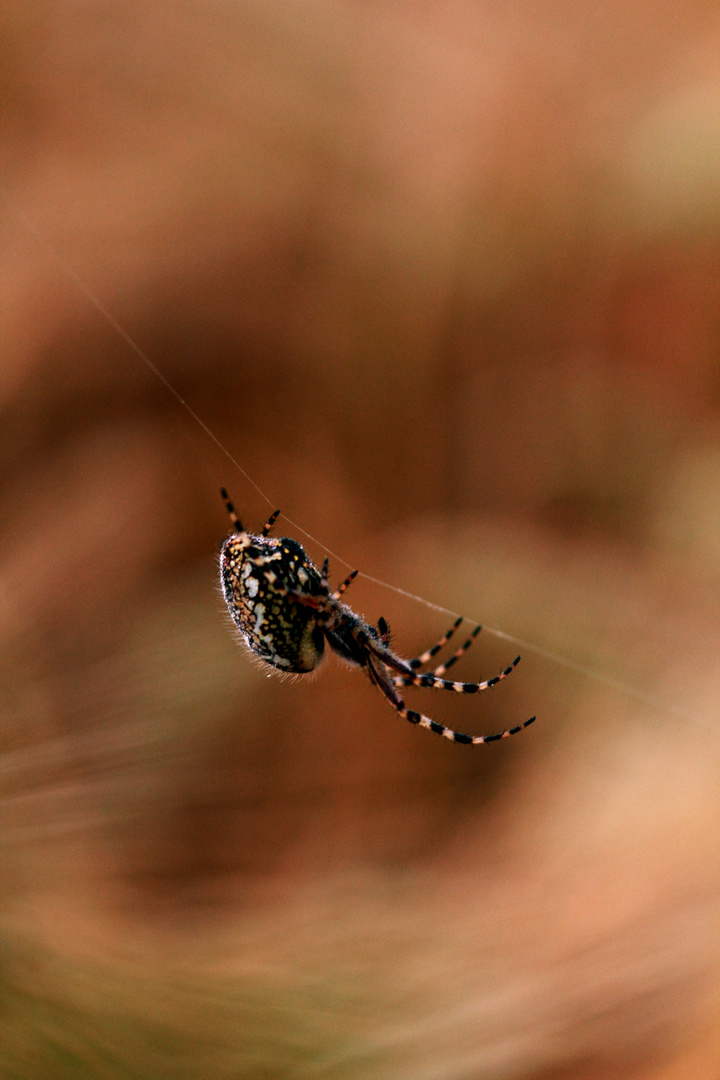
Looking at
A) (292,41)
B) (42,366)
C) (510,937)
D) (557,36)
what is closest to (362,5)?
(292,41)

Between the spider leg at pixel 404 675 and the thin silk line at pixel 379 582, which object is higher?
the thin silk line at pixel 379 582

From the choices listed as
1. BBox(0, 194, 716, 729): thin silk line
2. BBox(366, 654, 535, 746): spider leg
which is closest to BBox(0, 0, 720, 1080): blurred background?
BBox(0, 194, 716, 729): thin silk line

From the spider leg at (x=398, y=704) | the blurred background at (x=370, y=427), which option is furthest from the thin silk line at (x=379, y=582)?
the spider leg at (x=398, y=704)

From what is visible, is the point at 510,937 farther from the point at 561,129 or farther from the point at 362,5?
the point at 362,5

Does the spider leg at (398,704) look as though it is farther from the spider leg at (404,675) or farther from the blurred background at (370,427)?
the blurred background at (370,427)

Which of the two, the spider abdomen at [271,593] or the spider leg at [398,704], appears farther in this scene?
the spider leg at [398,704]

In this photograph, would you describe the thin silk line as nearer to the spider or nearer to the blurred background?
the blurred background

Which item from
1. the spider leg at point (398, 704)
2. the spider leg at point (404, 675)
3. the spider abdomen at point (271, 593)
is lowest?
the spider abdomen at point (271, 593)
